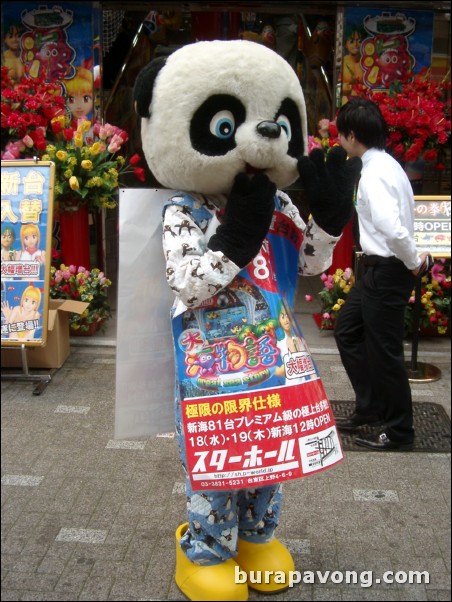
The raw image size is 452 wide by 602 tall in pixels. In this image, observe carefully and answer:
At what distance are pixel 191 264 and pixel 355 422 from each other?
2.25m

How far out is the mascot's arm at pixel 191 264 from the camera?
7.36ft

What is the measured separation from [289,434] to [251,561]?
689mm

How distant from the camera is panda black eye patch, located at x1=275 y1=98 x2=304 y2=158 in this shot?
94.3 inches

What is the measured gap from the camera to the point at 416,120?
534cm

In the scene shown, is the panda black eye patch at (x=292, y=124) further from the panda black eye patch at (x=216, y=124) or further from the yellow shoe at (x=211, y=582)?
the yellow shoe at (x=211, y=582)

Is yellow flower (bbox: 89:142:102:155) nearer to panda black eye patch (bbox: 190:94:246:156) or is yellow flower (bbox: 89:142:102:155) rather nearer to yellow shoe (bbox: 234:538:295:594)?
panda black eye patch (bbox: 190:94:246:156)

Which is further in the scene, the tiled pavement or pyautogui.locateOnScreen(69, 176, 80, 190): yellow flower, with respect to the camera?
pyautogui.locateOnScreen(69, 176, 80, 190): yellow flower

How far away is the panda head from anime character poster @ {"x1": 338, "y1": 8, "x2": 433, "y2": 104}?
3.92 m

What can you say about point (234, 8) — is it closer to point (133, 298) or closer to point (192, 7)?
point (192, 7)

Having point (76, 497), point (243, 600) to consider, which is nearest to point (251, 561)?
point (243, 600)

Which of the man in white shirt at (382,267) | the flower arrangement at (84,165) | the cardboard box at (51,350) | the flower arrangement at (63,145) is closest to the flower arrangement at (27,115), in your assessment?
the flower arrangement at (63,145)

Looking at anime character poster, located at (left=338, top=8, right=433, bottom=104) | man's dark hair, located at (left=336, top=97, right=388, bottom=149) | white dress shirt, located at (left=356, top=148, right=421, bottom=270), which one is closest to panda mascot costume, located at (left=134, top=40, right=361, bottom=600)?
white dress shirt, located at (left=356, top=148, right=421, bottom=270)

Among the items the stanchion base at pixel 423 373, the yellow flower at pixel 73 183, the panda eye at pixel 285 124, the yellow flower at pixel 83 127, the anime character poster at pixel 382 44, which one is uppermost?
the anime character poster at pixel 382 44

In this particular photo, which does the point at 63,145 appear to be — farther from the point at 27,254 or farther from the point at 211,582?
the point at 211,582
